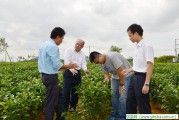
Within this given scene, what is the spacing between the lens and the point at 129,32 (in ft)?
18.5

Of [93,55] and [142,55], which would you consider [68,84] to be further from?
[142,55]

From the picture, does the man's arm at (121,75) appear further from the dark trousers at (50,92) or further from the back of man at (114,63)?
the dark trousers at (50,92)

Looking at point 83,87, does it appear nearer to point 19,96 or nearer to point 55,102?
point 55,102

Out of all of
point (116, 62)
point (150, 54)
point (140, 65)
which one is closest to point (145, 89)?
point (140, 65)

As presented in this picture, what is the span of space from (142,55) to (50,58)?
1.75 metres

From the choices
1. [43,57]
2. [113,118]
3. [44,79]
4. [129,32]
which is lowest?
[113,118]

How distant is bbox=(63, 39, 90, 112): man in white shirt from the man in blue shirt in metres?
1.11

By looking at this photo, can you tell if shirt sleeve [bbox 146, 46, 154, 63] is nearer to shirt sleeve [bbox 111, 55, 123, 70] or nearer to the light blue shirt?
shirt sleeve [bbox 111, 55, 123, 70]

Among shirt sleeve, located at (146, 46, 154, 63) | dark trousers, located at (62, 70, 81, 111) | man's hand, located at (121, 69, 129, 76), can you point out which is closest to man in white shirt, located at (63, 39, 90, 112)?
dark trousers, located at (62, 70, 81, 111)

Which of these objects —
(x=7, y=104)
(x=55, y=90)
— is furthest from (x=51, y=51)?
(x=7, y=104)

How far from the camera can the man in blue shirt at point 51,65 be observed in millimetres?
6191

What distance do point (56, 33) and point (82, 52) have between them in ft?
5.29

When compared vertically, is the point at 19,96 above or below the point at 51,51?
below

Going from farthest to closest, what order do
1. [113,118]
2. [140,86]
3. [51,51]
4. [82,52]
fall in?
[82,52], [113,118], [51,51], [140,86]
